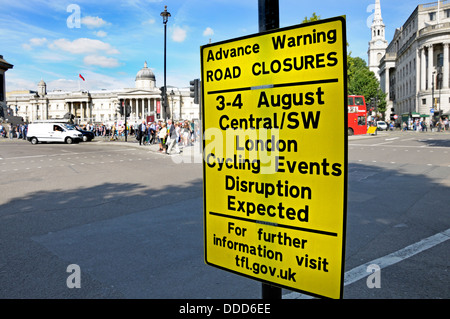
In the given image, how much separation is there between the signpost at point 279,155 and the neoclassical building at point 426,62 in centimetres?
6371

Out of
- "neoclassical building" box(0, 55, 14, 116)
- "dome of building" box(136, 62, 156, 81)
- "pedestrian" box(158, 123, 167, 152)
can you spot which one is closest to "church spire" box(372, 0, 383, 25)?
"dome of building" box(136, 62, 156, 81)

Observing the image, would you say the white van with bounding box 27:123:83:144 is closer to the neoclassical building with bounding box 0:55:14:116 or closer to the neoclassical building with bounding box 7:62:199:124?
the neoclassical building with bounding box 0:55:14:116

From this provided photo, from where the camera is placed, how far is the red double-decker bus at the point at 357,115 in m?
32.3

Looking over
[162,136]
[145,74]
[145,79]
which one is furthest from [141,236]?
[145,74]

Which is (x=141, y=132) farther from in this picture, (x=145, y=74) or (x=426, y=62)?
(x=145, y=74)

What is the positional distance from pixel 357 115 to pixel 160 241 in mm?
30942

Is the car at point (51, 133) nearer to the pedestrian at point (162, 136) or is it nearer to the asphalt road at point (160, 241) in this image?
the pedestrian at point (162, 136)

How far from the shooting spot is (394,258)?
420cm

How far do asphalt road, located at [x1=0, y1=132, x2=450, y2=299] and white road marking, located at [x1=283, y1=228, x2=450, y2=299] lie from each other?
0.04 ft

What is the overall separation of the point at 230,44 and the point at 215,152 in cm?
52

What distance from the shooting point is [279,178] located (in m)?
1.69

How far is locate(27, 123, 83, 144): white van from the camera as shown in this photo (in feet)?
106
